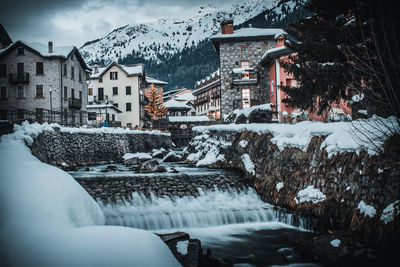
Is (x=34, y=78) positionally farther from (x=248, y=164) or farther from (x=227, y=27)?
(x=248, y=164)

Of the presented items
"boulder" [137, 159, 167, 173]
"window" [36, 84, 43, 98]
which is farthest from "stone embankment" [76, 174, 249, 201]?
"window" [36, 84, 43, 98]

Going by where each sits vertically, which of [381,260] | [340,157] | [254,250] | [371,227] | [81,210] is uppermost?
[340,157]

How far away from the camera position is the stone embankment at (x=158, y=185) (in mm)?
A: 9875

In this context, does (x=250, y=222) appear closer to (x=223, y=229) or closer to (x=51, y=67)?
Answer: (x=223, y=229)

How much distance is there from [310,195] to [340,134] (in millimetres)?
2015

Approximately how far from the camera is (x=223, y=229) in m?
8.78

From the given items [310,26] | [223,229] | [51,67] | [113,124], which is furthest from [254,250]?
[51,67]

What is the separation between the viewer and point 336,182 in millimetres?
7621

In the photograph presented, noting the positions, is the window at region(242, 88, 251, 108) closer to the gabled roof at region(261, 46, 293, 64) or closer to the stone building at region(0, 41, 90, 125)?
the gabled roof at region(261, 46, 293, 64)

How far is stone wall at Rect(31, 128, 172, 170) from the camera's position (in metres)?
16.6

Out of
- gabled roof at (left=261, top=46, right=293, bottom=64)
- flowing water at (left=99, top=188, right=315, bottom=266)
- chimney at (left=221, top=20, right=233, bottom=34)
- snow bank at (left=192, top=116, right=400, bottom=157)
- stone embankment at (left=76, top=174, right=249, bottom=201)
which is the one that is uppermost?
chimney at (left=221, top=20, right=233, bottom=34)

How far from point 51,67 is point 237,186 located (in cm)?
3036

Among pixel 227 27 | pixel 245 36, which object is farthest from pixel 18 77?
pixel 245 36

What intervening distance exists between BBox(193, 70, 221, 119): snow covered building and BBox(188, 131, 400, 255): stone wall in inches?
1600
